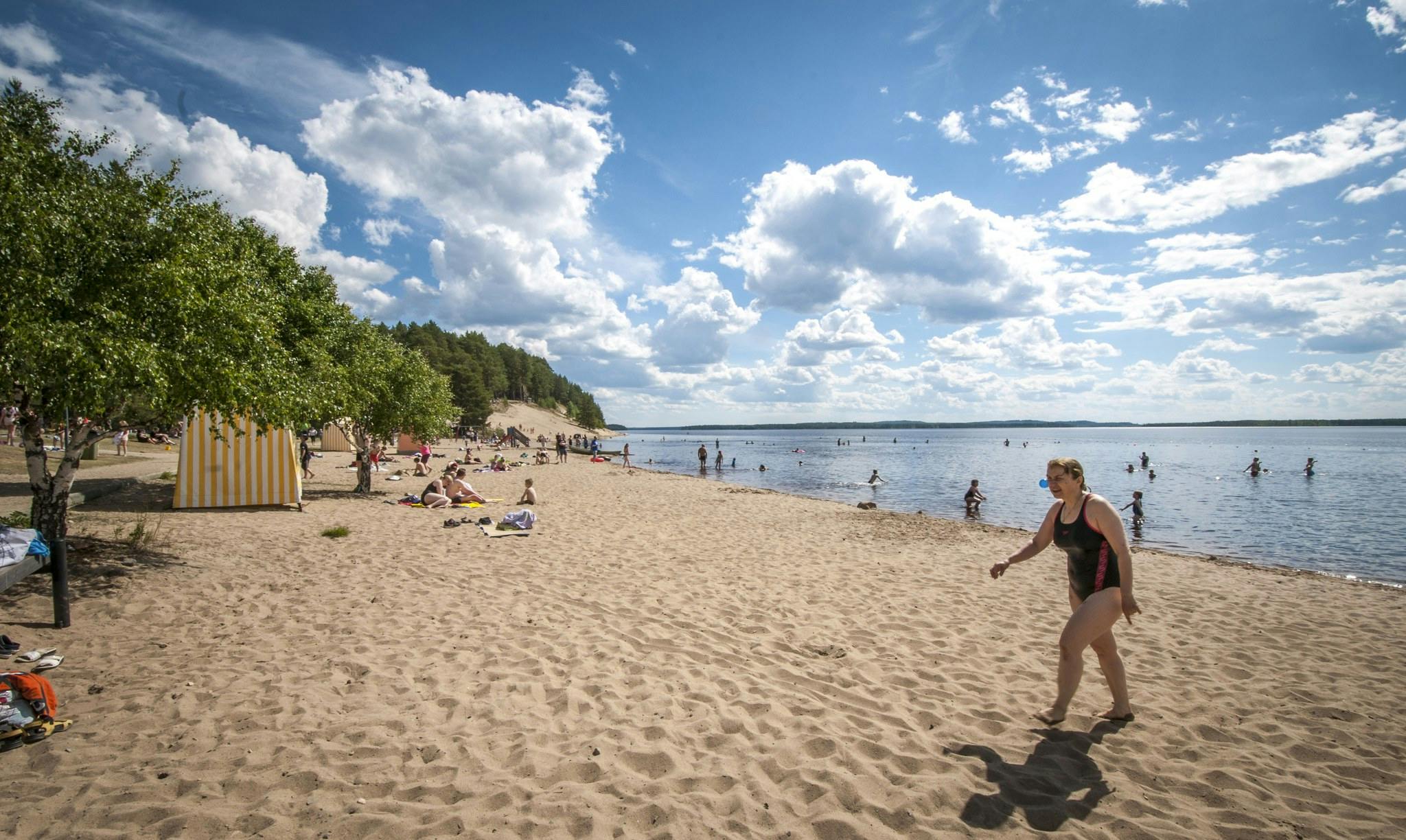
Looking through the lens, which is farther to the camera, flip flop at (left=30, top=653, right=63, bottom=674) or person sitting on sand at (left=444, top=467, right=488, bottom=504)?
person sitting on sand at (left=444, top=467, right=488, bottom=504)

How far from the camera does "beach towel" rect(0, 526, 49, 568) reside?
17.2 feet

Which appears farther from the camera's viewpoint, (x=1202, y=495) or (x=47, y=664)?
(x=1202, y=495)

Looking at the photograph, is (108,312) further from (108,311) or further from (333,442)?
(333,442)

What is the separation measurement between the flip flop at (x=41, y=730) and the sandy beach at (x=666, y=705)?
9cm

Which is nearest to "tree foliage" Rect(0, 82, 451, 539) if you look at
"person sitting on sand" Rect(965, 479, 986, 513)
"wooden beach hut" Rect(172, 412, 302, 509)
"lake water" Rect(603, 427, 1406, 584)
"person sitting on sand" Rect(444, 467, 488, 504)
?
"wooden beach hut" Rect(172, 412, 302, 509)

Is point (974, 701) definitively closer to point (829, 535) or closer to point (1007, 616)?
point (1007, 616)

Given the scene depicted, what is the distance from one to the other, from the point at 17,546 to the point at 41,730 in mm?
2398

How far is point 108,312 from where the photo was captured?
6.44 meters

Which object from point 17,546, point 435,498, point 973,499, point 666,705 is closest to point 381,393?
point 435,498

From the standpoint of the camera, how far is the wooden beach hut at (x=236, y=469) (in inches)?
521

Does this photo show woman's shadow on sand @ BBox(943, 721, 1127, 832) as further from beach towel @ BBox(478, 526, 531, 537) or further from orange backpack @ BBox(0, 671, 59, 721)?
beach towel @ BBox(478, 526, 531, 537)

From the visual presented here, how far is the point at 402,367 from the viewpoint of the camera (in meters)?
19.4

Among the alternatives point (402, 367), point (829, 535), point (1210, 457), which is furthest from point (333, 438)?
point (1210, 457)

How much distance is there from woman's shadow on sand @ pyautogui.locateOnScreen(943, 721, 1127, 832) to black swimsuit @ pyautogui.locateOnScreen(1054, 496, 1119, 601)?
1.10m
